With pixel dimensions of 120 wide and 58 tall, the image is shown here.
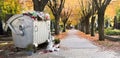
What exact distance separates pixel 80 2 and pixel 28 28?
35.4m

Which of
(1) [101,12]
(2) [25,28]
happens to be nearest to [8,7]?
A: (1) [101,12]

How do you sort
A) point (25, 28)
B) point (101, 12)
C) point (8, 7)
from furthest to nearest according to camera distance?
1. point (8, 7)
2. point (101, 12)
3. point (25, 28)

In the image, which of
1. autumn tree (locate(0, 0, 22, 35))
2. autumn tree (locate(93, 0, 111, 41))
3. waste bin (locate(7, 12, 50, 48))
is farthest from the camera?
autumn tree (locate(0, 0, 22, 35))

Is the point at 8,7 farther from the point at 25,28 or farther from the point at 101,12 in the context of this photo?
the point at 25,28

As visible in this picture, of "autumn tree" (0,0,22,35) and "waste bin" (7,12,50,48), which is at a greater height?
"autumn tree" (0,0,22,35)

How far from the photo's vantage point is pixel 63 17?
63344mm

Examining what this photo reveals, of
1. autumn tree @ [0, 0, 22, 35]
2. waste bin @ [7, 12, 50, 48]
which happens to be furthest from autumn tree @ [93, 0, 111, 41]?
autumn tree @ [0, 0, 22, 35]

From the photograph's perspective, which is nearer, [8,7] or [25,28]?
[25,28]

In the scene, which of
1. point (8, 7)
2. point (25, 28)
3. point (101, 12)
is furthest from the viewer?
point (8, 7)

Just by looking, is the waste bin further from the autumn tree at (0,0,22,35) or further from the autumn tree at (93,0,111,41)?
the autumn tree at (0,0,22,35)

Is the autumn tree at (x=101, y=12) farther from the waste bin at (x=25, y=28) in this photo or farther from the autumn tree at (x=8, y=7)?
the autumn tree at (x=8, y=7)

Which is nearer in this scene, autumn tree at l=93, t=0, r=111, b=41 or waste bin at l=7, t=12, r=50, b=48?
waste bin at l=7, t=12, r=50, b=48

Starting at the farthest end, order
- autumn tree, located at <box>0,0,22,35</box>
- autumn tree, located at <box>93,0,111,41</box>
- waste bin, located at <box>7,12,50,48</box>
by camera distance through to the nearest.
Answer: autumn tree, located at <box>0,0,22,35</box> → autumn tree, located at <box>93,0,111,41</box> → waste bin, located at <box>7,12,50,48</box>

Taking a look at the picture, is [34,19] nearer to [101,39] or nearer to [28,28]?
[28,28]
